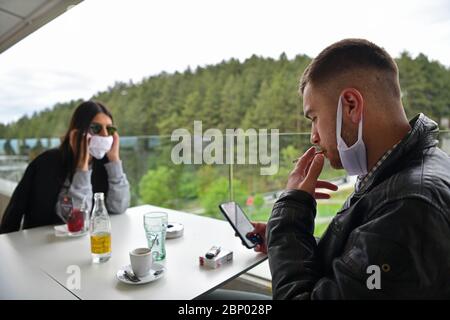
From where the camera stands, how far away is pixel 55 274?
963mm

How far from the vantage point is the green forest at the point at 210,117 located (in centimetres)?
172

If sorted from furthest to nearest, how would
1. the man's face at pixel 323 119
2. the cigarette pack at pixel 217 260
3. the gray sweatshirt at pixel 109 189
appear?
the gray sweatshirt at pixel 109 189 < the cigarette pack at pixel 217 260 < the man's face at pixel 323 119

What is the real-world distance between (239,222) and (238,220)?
0.4 inches

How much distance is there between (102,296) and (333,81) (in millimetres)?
926

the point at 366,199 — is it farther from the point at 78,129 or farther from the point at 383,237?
the point at 78,129

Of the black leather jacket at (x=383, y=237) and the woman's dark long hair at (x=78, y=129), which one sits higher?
the woman's dark long hair at (x=78, y=129)

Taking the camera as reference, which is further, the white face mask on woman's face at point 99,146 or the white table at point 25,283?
the white face mask on woman's face at point 99,146

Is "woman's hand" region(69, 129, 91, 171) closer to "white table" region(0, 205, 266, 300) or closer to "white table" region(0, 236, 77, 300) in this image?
"white table" region(0, 205, 266, 300)

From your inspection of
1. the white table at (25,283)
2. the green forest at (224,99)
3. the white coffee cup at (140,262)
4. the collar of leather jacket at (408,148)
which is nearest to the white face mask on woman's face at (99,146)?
the green forest at (224,99)

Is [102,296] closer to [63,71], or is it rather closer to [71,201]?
[71,201]

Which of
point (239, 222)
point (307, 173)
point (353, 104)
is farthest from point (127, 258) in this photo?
point (353, 104)

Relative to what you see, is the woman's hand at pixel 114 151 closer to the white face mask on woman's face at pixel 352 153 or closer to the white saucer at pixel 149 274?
the white saucer at pixel 149 274

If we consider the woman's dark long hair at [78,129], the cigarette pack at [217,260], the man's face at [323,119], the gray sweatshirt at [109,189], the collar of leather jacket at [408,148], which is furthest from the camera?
the woman's dark long hair at [78,129]
